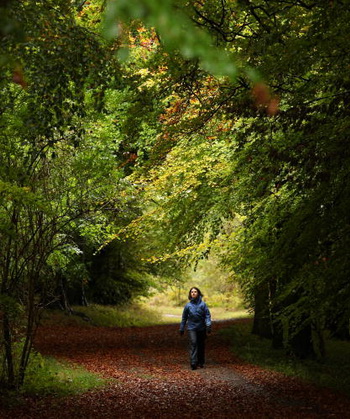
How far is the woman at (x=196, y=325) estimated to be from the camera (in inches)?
483

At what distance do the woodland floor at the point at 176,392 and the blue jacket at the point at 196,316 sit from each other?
1.05 metres

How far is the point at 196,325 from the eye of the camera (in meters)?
12.4

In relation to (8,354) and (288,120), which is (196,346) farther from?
(288,120)

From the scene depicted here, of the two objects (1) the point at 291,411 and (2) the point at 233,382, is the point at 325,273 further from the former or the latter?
(2) the point at 233,382

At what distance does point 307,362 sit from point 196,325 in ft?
10.5

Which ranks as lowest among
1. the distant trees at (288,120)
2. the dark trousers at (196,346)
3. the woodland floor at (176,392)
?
the woodland floor at (176,392)

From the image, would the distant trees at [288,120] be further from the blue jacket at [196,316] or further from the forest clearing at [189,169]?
the blue jacket at [196,316]

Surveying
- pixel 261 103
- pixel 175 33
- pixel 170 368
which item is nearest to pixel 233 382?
pixel 170 368

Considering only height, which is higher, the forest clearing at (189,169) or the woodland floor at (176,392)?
the forest clearing at (189,169)

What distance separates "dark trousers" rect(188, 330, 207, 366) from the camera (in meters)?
12.2

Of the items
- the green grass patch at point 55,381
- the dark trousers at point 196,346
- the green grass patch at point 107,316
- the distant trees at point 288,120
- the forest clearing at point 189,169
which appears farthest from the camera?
the green grass patch at point 107,316

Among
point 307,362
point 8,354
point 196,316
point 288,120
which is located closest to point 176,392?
point 8,354

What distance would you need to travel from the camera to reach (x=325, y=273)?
22.6ft

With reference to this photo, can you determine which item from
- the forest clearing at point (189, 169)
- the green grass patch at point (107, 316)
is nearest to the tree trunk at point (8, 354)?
the forest clearing at point (189, 169)
